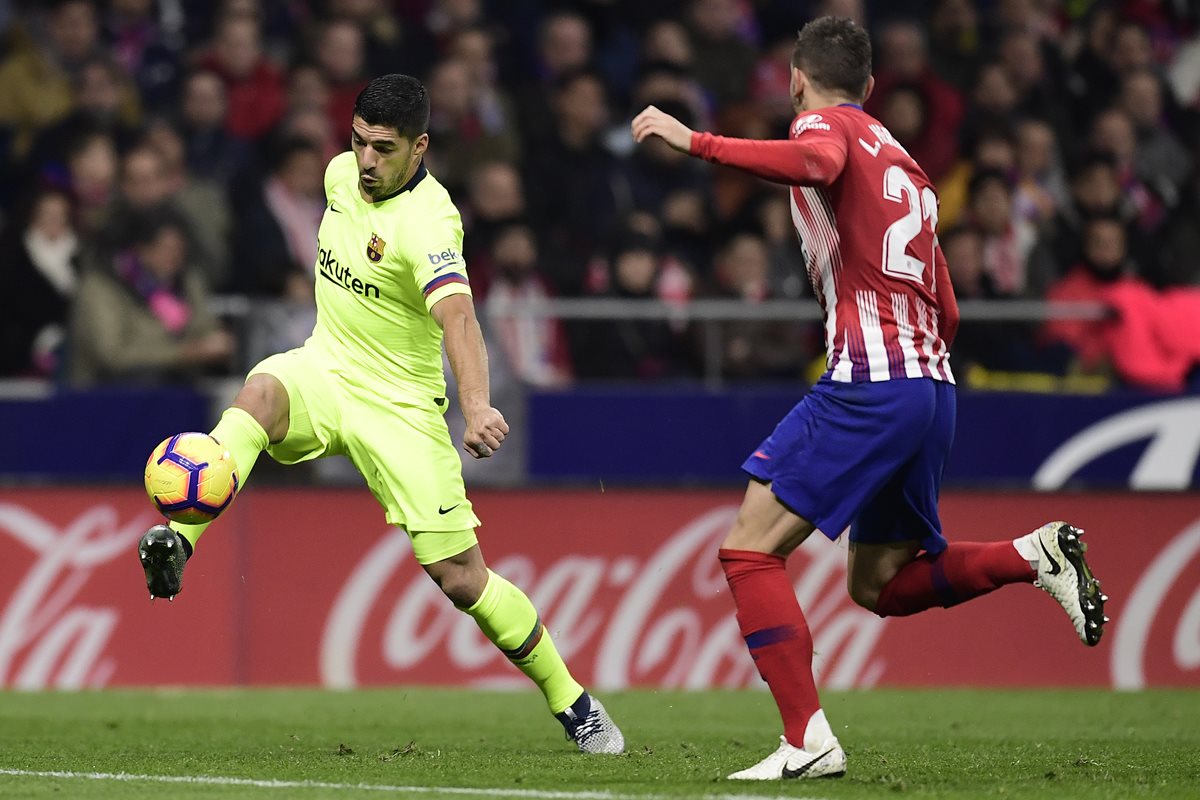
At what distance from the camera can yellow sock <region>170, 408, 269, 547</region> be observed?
248 inches

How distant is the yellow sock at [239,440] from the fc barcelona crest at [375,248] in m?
0.70

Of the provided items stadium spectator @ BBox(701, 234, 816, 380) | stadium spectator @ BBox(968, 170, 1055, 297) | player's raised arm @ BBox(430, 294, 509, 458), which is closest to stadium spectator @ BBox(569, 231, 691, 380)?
stadium spectator @ BBox(701, 234, 816, 380)

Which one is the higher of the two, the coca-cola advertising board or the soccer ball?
the soccer ball

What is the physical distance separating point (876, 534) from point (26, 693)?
202 inches

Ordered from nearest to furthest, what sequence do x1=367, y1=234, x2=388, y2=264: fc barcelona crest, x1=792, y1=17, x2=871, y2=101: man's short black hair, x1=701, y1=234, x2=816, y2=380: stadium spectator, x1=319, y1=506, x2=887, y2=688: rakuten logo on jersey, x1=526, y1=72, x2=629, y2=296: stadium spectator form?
x1=792, y1=17, x2=871, y2=101: man's short black hair < x1=367, y1=234, x2=388, y2=264: fc barcelona crest < x1=319, y1=506, x2=887, y2=688: rakuten logo on jersey < x1=701, y1=234, x2=816, y2=380: stadium spectator < x1=526, y1=72, x2=629, y2=296: stadium spectator

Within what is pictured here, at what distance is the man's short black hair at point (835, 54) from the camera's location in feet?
19.9

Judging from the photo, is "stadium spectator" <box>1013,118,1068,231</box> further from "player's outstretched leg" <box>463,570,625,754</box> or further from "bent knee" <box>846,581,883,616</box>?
"player's outstretched leg" <box>463,570,625,754</box>

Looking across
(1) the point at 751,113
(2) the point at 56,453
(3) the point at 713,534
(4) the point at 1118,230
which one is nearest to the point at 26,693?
(2) the point at 56,453

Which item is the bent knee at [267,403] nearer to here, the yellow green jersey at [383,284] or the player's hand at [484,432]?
the yellow green jersey at [383,284]

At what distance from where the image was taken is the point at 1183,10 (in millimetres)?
14852

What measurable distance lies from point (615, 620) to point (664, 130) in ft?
16.8

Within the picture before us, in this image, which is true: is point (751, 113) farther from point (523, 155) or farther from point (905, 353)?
point (905, 353)

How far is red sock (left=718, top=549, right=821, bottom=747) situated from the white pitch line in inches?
20.1

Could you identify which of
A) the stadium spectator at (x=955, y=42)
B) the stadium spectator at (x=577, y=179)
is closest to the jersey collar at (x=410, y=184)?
the stadium spectator at (x=577, y=179)
